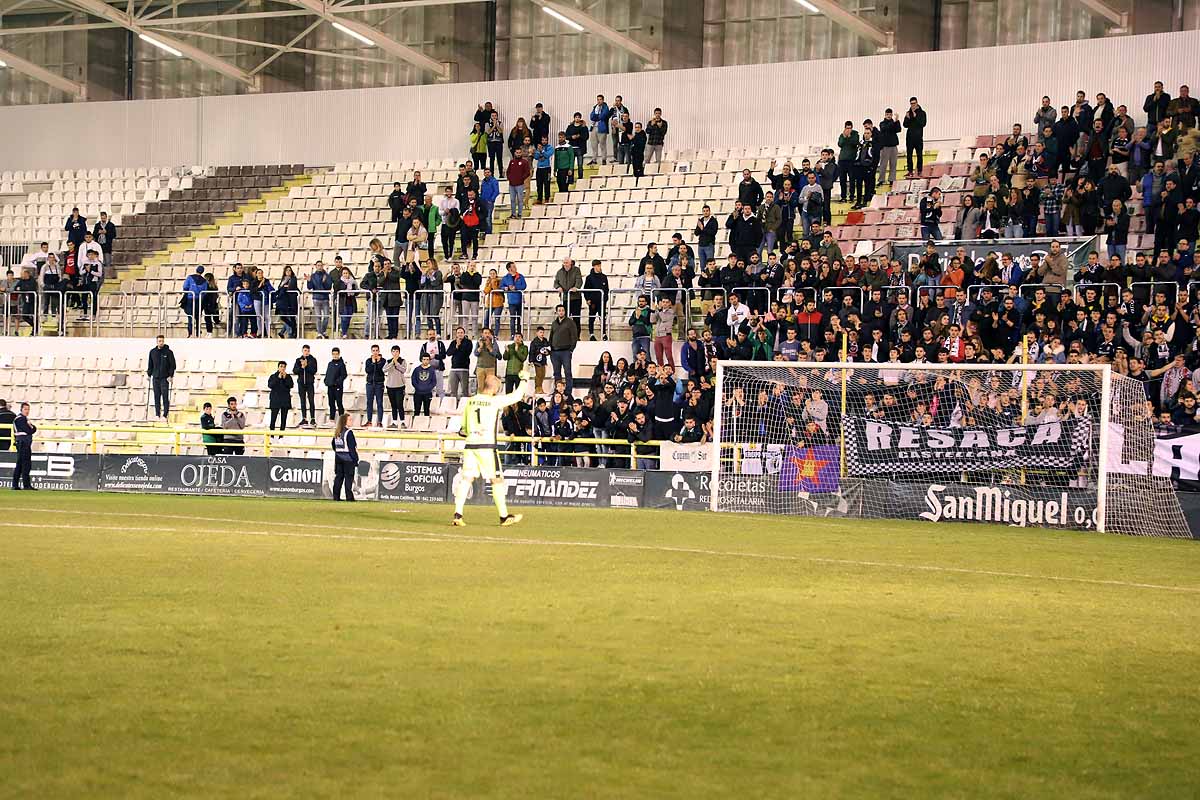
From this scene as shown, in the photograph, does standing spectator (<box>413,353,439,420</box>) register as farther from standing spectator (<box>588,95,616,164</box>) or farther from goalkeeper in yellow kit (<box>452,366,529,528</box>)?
goalkeeper in yellow kit (<box>452,366,529,528</box>)

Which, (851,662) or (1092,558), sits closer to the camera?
(851,662)

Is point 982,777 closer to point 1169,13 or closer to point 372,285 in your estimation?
point 372,285

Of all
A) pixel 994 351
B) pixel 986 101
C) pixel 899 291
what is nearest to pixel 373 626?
pixel 994 351

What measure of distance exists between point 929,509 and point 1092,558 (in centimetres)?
588

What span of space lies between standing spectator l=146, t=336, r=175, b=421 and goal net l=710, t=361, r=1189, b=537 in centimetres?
1319

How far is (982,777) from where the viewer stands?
6.93m

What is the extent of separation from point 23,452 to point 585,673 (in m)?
22.1

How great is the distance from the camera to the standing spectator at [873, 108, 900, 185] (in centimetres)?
3325

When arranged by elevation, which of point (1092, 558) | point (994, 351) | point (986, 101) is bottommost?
point (1092, 558)

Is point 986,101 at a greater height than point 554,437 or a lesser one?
greater

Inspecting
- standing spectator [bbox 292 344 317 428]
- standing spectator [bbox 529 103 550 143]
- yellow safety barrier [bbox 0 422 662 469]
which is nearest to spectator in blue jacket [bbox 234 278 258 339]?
yellow safety barrier [bbox 0 422 662 469]

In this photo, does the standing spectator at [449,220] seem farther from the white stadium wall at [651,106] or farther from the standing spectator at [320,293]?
the white stadium wall at [651,106]

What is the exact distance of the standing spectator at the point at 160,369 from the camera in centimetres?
3244

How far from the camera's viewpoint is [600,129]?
37875 millimetres
